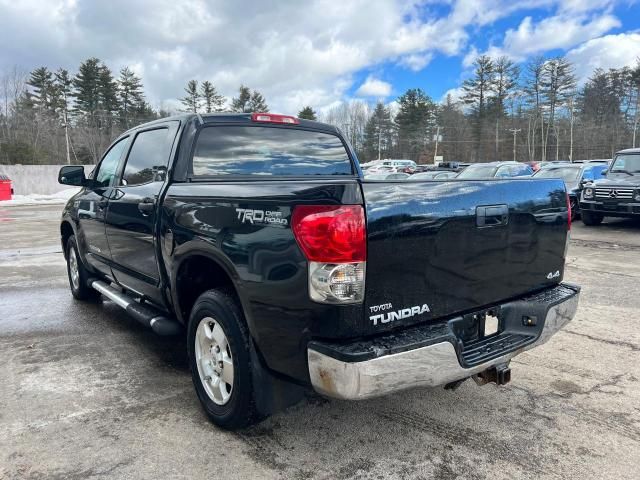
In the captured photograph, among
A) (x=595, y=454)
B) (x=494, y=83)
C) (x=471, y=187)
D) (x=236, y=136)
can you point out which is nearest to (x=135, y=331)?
(x=236, y=136)

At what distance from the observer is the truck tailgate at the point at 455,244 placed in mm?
2275

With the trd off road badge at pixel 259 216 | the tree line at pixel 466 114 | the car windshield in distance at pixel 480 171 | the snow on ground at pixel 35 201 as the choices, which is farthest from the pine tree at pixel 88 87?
the trd off road badge at pixel 259 216

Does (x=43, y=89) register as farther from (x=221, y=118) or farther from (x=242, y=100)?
(x=221, y=118)

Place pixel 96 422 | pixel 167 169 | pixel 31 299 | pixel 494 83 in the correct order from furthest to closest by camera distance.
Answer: pixel 494 83, pixel 31 299, pixel 167 169, pixel 96 422

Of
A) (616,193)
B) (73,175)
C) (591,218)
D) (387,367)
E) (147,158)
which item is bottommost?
(591,218)

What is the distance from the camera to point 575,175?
14477 mm

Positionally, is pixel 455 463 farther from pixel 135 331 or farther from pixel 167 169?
pixel 135 331

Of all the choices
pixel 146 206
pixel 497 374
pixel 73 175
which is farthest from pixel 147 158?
pixel 497 374

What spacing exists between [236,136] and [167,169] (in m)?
0.57

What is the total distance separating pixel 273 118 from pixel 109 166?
1.89 meters

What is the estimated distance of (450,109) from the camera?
76.0 meters

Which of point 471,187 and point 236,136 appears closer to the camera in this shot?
point 471,187

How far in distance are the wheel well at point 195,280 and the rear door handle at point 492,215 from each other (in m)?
1.47

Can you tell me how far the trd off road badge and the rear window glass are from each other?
1.10 meters
